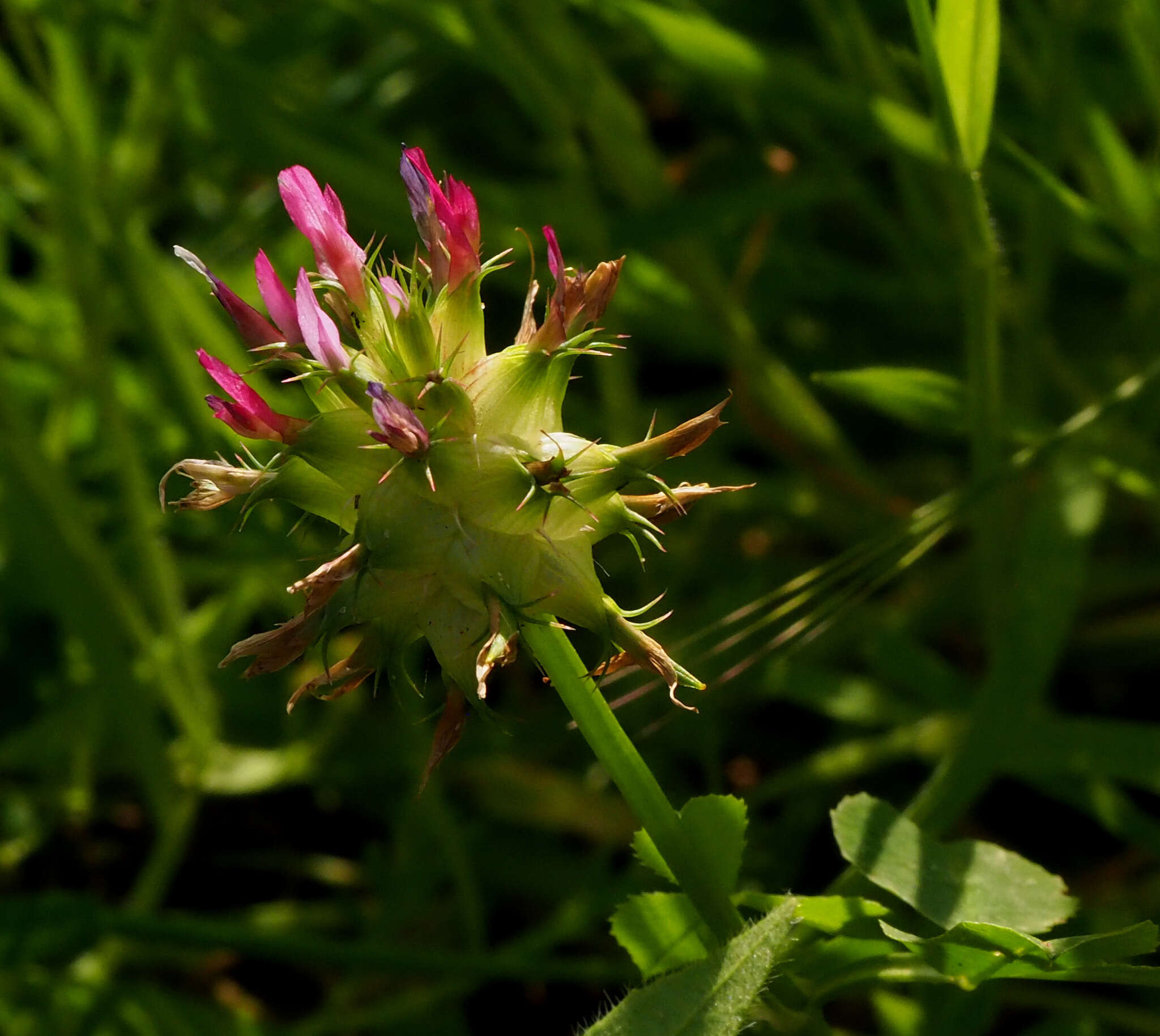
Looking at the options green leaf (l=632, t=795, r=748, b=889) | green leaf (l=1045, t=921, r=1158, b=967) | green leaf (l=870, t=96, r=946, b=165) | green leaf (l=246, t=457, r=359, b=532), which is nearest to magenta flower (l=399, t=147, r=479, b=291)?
green leaf (l=246, t=457, r=359, b=532)

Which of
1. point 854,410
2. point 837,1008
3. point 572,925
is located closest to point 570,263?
point 854,410

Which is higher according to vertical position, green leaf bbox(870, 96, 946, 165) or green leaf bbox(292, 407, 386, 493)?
green leaf bbox(292, 407, 386, 493)

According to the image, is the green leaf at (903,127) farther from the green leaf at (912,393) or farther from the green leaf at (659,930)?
the green leaf at (659,930)

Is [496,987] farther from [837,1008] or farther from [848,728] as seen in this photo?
[848,728]

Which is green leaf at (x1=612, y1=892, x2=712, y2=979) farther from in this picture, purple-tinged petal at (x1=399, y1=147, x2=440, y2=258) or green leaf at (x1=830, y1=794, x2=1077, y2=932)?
purple-tinged petal at (x1=399, y1=147, x2=440, y2=258)

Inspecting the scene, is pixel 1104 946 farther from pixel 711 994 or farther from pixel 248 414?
pixel 248 414

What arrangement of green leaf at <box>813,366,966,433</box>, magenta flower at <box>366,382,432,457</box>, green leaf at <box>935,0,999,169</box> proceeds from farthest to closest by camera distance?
green leaf at <box>813,366,966,433</box> → green leaf at <box>935,0,999,169</box> → magenta flower at <box>366,382,432,457</box>

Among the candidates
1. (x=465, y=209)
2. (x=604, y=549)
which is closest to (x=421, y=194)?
(x=465, y=209)
